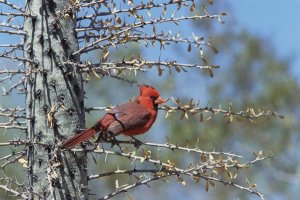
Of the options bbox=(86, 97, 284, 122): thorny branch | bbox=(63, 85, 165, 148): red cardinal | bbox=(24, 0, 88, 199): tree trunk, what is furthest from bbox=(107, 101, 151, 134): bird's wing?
bbox=(24, 0, 88, 199): tree trunk

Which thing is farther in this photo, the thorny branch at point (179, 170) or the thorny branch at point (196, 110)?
the thorny branch at point (196, 110)

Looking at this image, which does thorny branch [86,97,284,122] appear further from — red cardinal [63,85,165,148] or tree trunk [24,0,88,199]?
tree trunk [24,0,88,199]

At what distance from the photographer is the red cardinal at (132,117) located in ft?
13.1

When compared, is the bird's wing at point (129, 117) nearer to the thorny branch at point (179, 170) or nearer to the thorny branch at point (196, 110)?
the thorny branch at point (196, 110)

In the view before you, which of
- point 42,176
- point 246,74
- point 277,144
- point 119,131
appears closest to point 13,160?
point 42,176

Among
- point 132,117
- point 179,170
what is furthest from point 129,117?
point 179,170

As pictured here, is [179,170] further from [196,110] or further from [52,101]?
[52,101]

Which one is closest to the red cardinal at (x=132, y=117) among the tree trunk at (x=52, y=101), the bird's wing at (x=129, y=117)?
the bird's wing at (x=129, y=117)

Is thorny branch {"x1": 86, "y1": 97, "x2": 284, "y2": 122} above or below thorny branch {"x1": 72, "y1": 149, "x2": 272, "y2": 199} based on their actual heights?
above

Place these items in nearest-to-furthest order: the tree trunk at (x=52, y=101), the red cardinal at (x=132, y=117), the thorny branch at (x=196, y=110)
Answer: the tree trunk at (x=52, y=101) → the thorny branch at (x=196, y=110) → the red cardinal at (x=132, y=117)

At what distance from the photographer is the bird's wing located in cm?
408

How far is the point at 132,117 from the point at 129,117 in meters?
0.04

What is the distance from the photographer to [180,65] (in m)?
3.83

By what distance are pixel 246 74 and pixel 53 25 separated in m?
15.5
